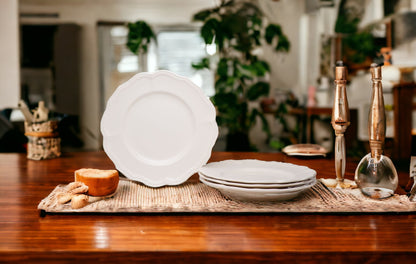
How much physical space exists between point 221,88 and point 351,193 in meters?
2.09

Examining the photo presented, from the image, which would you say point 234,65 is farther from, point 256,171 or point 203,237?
point 203,237

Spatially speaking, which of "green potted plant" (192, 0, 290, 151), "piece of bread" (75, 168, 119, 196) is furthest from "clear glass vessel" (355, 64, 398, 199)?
"green potted plant" (192, 0, 290, 151)

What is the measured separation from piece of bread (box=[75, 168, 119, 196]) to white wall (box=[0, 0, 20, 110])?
446 cm

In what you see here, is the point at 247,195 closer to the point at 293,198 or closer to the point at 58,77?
the point at 293,198

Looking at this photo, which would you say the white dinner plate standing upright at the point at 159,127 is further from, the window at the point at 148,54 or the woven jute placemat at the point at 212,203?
the window at the point at 148,54

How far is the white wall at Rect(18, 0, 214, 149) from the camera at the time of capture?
5.17 metres

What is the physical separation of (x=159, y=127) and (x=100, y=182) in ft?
0.64

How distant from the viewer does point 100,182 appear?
2.39 feet

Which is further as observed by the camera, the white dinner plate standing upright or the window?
the window

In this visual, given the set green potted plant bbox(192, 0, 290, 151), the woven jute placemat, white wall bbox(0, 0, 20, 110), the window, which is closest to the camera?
the woven jute placemat

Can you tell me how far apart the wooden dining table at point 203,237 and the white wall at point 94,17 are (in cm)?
468

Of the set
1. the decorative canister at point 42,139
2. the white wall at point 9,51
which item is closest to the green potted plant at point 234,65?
the decorative canister at point 42,139

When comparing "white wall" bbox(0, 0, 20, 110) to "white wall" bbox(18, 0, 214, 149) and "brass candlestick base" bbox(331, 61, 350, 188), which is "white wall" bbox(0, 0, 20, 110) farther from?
"brass candlestick base" bbox(331, 61, 350, 188)

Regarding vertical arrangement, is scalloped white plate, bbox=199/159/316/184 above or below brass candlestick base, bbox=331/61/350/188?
below
